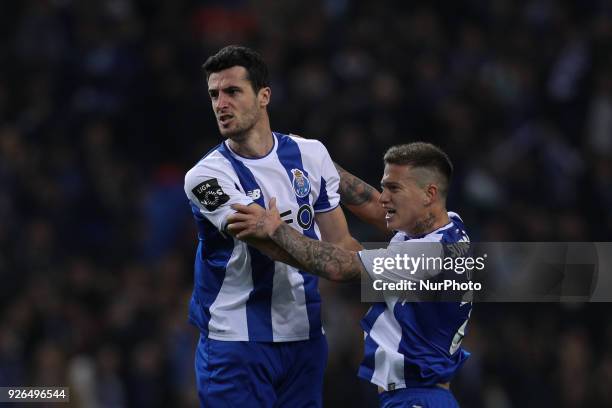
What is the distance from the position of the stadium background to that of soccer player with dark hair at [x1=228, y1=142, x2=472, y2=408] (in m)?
3.89

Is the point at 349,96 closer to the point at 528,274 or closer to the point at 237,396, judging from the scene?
the point at 528,274

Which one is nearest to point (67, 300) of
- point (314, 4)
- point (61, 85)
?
point (61, 85)

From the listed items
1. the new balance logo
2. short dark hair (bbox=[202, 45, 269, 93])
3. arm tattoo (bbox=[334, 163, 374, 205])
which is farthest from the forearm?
arm tattoo (bbox=[334, 163, 374, 205])

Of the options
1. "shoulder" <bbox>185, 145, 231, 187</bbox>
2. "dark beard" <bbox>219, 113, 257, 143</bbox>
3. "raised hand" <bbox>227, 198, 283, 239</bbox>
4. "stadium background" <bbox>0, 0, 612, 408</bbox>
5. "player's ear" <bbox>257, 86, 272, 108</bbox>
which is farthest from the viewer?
"stadium background" <bbox>0, 0, 612, 408</bbox>

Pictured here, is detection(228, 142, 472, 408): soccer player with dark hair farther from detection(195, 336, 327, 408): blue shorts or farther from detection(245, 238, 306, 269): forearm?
detection(195, 336, 327, 408): blue shorts

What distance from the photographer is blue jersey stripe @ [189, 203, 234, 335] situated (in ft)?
17.3

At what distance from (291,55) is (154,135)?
1.58 metres

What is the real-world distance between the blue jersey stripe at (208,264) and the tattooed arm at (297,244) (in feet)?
0.82

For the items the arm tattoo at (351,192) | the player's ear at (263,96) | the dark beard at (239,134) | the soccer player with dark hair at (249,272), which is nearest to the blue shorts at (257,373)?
the soccer player with dark hair at (249,272)

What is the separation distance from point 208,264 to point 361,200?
39.5 inches

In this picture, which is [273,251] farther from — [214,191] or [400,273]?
[400,273]

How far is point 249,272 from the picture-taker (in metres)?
5.27

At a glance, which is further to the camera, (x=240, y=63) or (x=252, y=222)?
(x=240, y=63)

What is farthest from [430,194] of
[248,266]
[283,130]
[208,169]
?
[283,130]
